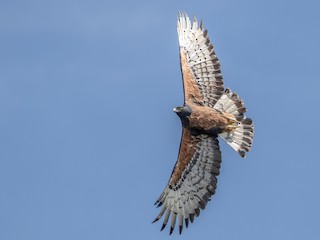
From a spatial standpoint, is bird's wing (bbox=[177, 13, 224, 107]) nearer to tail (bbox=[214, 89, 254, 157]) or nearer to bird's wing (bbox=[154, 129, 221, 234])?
tail (bbox=[214, 89, 254, 157])

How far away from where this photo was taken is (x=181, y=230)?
90.5 ft

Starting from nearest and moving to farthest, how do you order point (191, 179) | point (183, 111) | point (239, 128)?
point (183, 111) → point (191, 179) → point (239, 128)

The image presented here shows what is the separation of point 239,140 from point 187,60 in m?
2.74

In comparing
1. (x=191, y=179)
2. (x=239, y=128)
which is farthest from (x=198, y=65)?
(x=191, y=179)

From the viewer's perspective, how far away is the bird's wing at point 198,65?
28.5 m

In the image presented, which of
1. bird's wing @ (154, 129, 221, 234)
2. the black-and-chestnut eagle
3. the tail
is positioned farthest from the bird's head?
the tail

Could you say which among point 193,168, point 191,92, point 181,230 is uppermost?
point 191,92

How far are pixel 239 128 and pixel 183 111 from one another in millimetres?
2168

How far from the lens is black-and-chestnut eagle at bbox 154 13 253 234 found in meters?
27.6

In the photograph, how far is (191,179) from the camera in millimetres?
27859

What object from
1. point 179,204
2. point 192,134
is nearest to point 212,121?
point 192,134

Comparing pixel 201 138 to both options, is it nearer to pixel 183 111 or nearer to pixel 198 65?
pixel 183 111

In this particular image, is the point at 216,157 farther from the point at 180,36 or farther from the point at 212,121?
the point at 180,36

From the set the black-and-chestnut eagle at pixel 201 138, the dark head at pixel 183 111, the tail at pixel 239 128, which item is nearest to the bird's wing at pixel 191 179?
the black-and-chestnut eagle at pixel 201 138
